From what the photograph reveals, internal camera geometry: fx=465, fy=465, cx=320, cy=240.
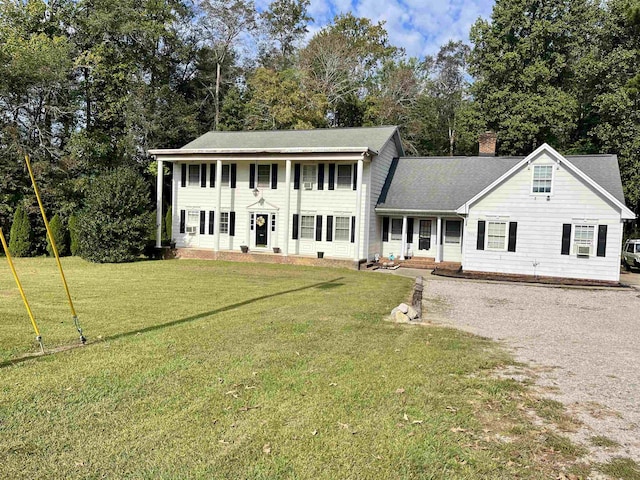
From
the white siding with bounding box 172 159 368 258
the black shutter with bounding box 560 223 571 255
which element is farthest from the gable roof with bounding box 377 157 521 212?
the black shutter with bounding box 560 223 571 255

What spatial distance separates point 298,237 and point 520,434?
19.2 meters

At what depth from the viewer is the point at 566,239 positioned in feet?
60.4

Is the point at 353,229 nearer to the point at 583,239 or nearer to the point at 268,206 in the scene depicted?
the point at 268,206

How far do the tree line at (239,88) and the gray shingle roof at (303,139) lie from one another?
586cm

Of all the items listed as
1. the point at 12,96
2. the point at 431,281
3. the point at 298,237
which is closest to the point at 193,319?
the point at 431,281

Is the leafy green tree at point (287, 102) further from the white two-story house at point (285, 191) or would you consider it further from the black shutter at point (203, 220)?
the black shutter at point (203, 220)

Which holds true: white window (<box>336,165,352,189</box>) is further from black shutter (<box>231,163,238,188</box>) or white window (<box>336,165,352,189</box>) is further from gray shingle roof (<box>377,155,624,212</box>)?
black shutter (<box>231,163,238,188</box>)

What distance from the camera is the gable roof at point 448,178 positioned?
68.9 feet

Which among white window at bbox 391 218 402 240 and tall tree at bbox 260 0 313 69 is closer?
white window at bbox 391 218 402 240

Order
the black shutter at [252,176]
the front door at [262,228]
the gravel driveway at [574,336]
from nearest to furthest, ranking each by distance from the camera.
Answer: the gravel driveway at [574,336] → the front door at [262,228] → the black shutter at [252,176]

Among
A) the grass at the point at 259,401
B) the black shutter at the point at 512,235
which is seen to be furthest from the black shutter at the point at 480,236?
the grass at the point at 259,401

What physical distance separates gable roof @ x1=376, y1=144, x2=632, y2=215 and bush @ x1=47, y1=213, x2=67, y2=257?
17.1 meters

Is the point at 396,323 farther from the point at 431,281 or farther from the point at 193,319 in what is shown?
the point at 431,281

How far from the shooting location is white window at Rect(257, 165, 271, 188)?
2400 cm
